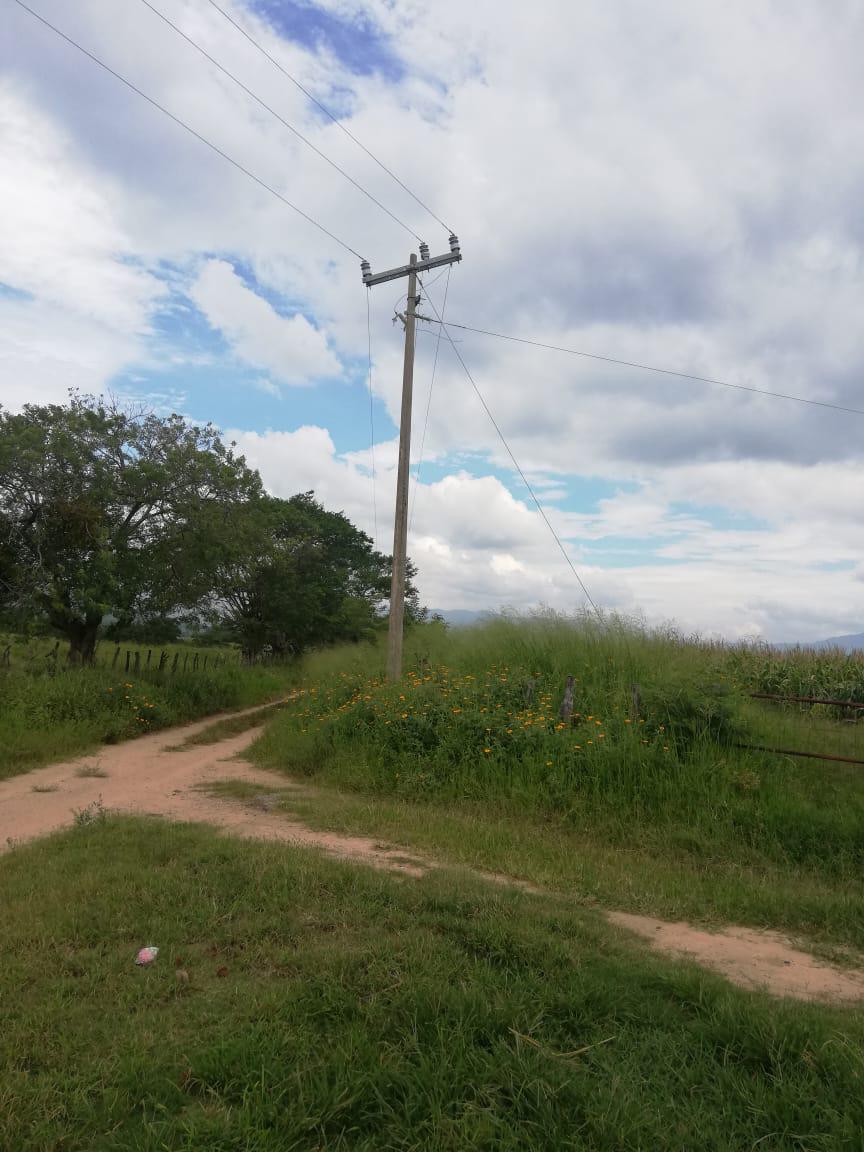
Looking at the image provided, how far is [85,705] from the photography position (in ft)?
40.4

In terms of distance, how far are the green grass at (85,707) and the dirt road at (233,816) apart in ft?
1.17

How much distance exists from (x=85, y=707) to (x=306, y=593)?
44.2 feet

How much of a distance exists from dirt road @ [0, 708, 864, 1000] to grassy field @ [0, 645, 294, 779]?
362 millimetres

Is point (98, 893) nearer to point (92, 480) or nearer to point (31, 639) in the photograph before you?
point (31, 639)

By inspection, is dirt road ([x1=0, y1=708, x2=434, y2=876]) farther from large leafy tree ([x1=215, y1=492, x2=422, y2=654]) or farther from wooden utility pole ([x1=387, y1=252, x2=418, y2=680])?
large leafy tree ([x1=215, y1=492, x2=422, y2=654])

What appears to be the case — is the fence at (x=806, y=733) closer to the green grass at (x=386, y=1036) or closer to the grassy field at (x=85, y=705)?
the green grass at (x=386, y=1036)

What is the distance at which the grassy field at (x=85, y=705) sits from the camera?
10227mm

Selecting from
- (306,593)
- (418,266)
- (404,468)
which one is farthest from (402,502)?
(306,593)

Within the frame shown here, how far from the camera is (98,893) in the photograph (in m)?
4.50

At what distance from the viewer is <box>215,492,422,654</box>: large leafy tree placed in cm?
2508

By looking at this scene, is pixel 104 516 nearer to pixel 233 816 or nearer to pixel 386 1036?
pixel 233 816

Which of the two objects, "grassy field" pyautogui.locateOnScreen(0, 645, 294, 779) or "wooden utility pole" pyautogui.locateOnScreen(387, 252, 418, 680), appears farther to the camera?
"wooden utility pole" pyautogui.locateOnScreen(387, 252, 418, 680)

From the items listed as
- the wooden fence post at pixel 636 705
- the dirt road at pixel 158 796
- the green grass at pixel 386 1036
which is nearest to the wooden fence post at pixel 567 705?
the wooden fence post at pixel 636 705

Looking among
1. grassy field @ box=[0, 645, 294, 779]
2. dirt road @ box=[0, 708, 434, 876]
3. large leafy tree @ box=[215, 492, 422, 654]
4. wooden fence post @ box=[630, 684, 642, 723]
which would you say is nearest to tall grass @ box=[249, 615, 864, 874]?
wooden fence post @ box=[630, 684, 642, 723]
